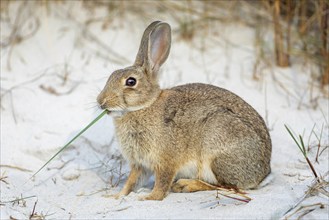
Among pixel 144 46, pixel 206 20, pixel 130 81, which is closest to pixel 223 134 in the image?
pixel 130 81

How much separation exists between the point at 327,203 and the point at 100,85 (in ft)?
10.1

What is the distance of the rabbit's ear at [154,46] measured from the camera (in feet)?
15.3

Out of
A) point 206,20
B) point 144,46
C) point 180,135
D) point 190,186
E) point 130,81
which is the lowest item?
point 190,186

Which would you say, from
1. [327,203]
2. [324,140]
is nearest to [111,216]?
[327,203]

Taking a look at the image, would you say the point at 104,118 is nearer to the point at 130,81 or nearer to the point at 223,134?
the point at 130,81

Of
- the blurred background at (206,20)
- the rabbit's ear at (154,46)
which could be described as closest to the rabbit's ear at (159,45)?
the rabbit's ear at (154,46)

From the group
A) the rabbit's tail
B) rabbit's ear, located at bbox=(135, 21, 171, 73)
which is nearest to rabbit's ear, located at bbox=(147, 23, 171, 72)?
rabbit's ear, located at bbox=(135, 21, 171, 73)

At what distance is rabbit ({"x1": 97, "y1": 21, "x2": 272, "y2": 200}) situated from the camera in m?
4.49

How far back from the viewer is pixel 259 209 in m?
3.90

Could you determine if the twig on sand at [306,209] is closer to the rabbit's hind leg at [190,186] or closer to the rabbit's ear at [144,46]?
the rabbit's hind leg at [190,186]

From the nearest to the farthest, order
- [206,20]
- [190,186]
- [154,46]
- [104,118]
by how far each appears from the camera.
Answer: [190,186]
[154,46]
[104,118]
[206,20]

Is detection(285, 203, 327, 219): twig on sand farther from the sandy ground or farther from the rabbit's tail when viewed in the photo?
the rabbit's tail

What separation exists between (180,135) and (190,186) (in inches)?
15.4

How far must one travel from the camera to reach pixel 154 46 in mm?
4730
